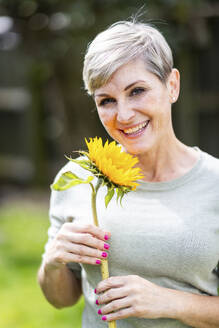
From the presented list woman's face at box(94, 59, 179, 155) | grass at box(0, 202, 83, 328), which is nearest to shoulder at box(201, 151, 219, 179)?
woman's face at box(94, 59, 179, 155)

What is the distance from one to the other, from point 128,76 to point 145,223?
0.55 metres

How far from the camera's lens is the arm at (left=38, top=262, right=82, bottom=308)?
1924mm

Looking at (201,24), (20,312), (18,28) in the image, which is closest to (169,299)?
(20,312)

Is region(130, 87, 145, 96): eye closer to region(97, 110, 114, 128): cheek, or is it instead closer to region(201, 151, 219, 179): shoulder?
region(97, 110, 114, 128): cheek

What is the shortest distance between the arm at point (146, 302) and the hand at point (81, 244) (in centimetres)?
10

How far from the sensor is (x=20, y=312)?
3.77m

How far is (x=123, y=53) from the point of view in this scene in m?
1.70

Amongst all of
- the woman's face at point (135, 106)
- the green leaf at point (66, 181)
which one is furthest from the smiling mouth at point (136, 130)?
the green leaf at point (66, 181)

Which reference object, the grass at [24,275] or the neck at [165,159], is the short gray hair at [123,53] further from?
the grass at [24,275]

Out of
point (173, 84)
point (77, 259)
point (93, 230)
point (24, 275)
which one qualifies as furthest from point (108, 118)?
point (24, 275)

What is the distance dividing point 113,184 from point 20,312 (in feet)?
8.66

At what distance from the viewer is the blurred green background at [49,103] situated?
14.5 feet

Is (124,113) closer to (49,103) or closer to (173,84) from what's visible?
(173,84)

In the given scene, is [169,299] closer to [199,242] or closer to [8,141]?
[199,242]
